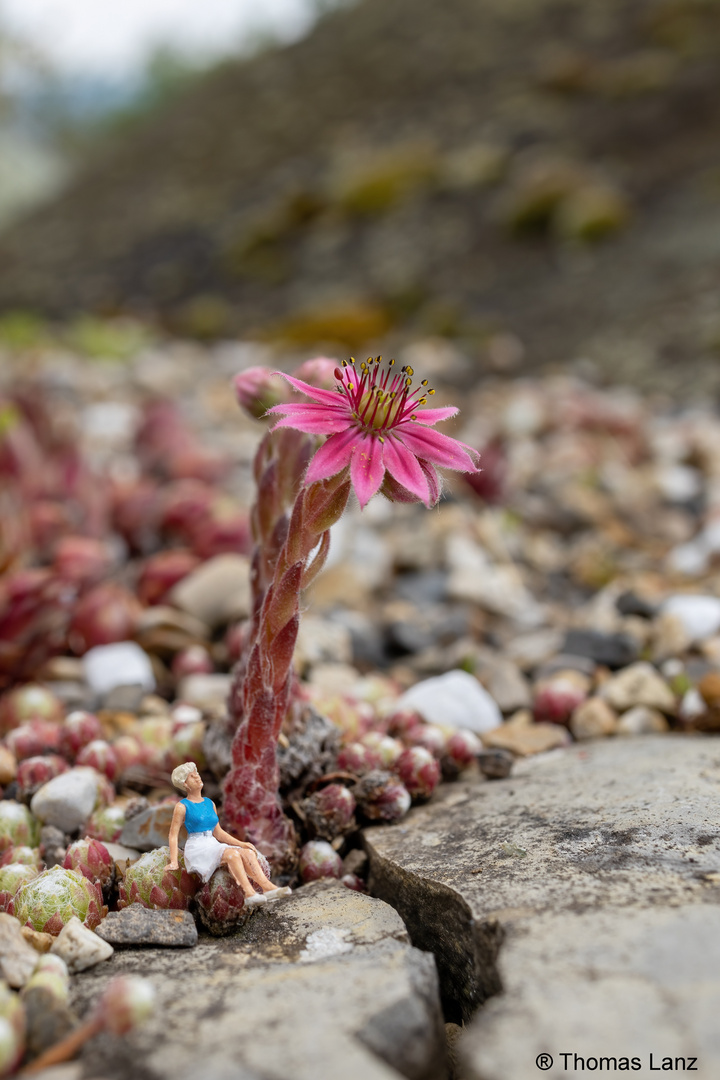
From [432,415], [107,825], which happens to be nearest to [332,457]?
[432,415]

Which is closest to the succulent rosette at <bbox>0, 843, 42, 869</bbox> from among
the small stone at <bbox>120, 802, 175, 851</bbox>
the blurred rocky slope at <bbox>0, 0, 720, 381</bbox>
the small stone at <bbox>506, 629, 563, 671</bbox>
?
the small stone at <bbox>120, 802, 175, 851</bbox>

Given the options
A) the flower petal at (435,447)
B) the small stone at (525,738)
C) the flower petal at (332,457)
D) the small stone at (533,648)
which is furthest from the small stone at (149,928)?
the small stone at (533,648)

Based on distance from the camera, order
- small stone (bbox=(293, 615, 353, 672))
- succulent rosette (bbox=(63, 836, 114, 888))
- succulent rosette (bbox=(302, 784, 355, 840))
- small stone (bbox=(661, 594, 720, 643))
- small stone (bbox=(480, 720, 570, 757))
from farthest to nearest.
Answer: small stone (bbox=(661, 594, 720, 643))
small stone (bbox=(293, 615, 353, 672))
small stone (bbox=(480, 720, 570, 757))
succulent rosette (bbox=(302, 784, 355, 840))
succulent rosette (bbox=(63, 836, 114, 888))

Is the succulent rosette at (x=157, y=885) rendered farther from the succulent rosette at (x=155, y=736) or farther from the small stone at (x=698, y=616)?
the small stone at (x=698, y=616)

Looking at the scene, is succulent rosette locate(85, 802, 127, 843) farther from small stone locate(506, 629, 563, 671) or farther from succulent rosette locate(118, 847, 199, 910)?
small stone locate(506, 629, 563, 671)

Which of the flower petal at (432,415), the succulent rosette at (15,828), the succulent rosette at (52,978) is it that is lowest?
the succulent rosette at (52,978)

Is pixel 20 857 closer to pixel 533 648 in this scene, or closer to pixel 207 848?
pixel 207 848

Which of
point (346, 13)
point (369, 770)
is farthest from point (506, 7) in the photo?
point (369, 770)

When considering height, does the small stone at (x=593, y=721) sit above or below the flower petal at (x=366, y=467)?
below
